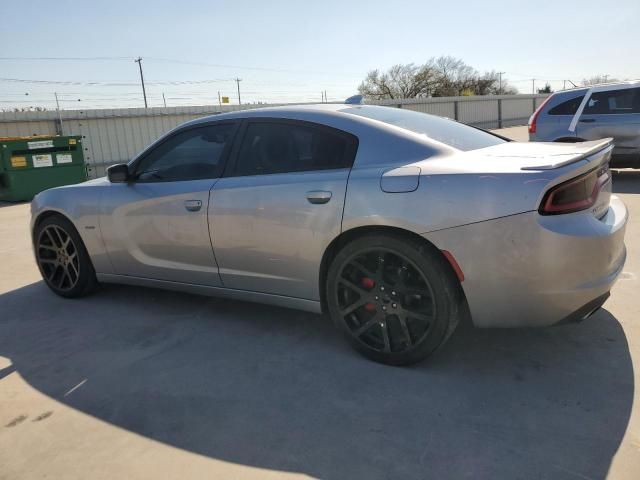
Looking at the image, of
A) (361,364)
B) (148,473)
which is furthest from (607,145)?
(148,473)

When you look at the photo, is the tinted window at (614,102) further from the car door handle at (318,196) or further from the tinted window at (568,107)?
the car door handle at (318,196)

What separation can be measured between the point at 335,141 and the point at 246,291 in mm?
1188

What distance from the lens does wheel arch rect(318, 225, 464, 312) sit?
9.05 feet

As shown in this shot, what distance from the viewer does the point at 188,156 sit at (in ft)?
12.6

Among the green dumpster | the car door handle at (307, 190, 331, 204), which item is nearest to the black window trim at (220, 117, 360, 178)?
the car door handle at (307, 190, 331, 204)

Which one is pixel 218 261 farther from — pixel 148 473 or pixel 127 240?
pixel 148 473

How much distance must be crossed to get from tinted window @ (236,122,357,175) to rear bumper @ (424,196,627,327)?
803mm

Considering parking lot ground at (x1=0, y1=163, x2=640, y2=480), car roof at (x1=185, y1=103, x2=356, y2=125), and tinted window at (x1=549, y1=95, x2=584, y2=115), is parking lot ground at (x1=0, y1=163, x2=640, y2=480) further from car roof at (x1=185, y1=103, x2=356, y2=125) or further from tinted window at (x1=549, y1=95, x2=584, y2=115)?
tinted window at (x1=549, y1=95, x2=584, y2=115)

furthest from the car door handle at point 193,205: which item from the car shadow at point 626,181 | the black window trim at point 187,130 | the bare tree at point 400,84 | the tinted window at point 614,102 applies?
the bare tree at point 400,84

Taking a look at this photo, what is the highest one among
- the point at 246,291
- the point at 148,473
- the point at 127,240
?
the point at 127,240

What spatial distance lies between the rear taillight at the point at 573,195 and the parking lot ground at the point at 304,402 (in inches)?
36.3

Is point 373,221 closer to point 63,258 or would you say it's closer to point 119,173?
point 119,173

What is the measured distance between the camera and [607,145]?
124 inches

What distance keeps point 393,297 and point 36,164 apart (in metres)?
11.6
